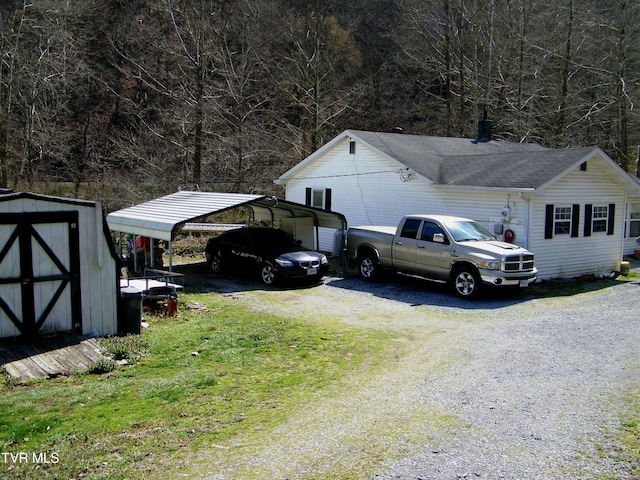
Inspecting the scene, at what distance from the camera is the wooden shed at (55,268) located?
29.1ft

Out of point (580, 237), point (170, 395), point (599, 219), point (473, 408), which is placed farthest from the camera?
point (599, 219)

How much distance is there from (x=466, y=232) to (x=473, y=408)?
8641mm

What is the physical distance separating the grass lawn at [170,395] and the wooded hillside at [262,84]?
20.4 metres

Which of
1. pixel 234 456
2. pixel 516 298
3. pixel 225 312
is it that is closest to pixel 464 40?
pixel 516 298

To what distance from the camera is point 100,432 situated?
5.93 meters

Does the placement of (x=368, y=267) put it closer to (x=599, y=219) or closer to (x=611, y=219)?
(x=599, y=219)

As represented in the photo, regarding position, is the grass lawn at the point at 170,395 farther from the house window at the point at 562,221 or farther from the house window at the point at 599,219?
the house window at the point at 599,219

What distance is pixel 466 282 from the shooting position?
46.8 feet

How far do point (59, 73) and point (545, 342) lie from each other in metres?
29.6

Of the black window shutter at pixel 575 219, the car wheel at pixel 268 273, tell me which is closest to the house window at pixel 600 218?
the black window shutter at pixel 575 219

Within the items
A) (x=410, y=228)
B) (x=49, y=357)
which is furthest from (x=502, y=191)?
(x=49, y=357)

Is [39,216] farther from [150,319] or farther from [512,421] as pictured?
[512,421]

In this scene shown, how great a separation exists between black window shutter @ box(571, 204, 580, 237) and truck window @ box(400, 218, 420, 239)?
520 centimetres

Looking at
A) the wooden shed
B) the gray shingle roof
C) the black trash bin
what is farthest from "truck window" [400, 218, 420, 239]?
the wooden shed
